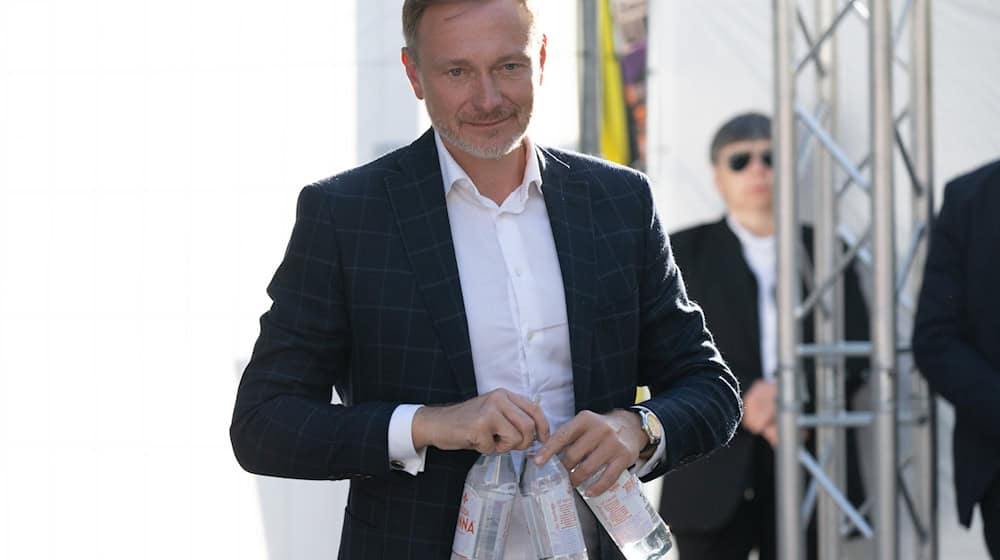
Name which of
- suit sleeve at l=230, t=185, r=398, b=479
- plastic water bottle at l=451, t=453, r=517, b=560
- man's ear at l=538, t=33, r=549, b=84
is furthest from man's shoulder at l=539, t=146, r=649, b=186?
plastic water bottle at l=451, t=453, r=517, b=560

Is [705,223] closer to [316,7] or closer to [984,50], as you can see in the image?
[984,50]

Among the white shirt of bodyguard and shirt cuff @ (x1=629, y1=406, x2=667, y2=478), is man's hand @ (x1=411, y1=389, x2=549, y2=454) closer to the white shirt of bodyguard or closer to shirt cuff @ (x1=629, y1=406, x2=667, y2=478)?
the white shirt of bodyguard

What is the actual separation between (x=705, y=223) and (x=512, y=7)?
2.98m

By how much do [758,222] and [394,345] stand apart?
119 inches

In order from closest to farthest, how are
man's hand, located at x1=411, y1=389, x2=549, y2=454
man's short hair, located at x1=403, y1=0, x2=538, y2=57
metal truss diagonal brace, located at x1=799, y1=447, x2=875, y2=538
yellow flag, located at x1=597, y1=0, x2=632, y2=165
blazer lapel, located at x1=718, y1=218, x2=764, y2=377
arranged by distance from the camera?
man's hand, located at x1=411, y1=389, x2=549, y2=454, man's short hair, located at x1=403, y1=0, x2=538, y2=57, metal truss diagonal brace, located at x1=799, y1=447, x2=875, y2=538, blazer lapel, located at x1=718, y1=218, x2=764, y2=377, yellow flag, located at x1=597, y1=0, x2=632, y2=165

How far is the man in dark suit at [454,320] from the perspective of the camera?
70.4 inches

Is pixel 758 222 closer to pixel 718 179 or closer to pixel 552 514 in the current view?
pixel 718 179

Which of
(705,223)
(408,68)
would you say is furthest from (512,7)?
(705,223)

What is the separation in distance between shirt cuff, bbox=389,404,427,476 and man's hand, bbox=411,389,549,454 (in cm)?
2

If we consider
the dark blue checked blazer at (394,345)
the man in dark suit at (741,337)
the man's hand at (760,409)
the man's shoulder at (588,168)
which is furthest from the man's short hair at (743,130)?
the dark blue checked blazer at (394,345)

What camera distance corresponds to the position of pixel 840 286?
434 cm

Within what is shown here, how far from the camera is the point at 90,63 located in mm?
5055

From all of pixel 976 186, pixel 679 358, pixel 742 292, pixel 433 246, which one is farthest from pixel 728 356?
pixel 433 246

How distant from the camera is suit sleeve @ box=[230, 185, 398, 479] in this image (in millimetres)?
1775
